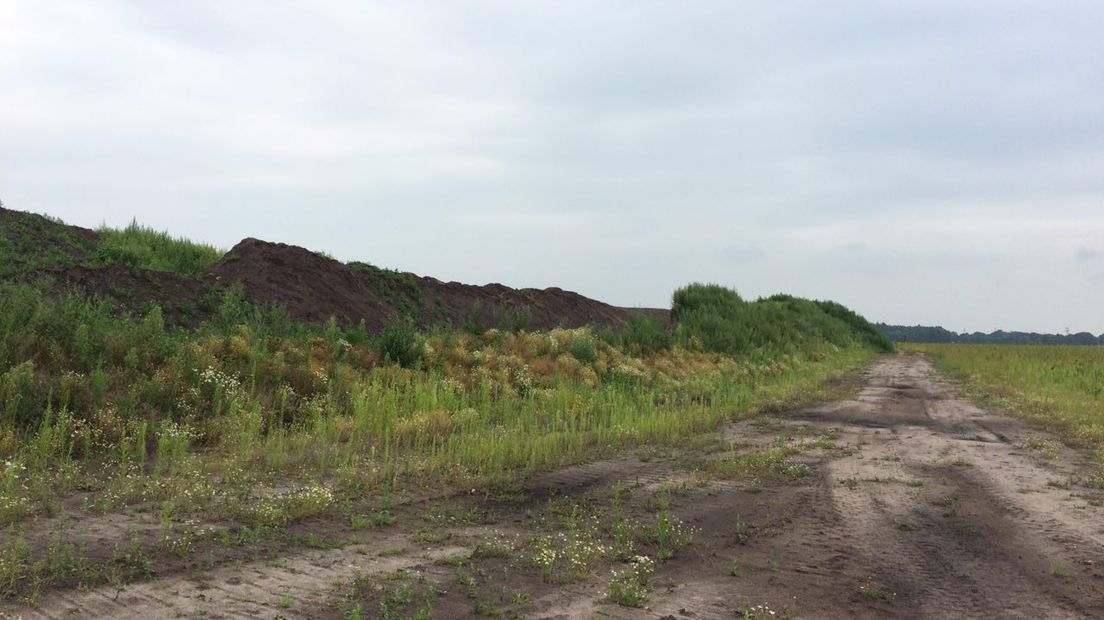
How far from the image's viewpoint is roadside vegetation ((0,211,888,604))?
528 cm

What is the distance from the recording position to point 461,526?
5824 millimetres

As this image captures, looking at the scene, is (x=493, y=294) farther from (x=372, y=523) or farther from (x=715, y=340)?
(x=372, y=523)

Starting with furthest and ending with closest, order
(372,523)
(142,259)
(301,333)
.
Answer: (142,259) < (301,333) < (372,523)

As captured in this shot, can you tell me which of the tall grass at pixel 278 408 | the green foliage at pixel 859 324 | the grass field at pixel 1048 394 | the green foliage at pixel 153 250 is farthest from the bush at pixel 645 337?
the green foliage at pixel 859 324

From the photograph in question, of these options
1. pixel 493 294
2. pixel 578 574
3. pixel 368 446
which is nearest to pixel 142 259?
pixel 493 294

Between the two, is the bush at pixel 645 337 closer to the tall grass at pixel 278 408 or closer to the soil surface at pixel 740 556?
the tall grass at pixel 278 408

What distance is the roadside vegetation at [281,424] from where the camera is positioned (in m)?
5.28

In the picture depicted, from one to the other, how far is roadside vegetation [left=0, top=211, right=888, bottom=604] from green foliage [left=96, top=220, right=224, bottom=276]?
10.6 ft

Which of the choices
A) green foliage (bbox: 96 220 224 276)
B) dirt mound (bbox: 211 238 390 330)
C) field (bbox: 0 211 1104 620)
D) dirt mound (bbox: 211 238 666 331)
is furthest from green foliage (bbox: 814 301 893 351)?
green foliage (bbox: 96 220 224 276)

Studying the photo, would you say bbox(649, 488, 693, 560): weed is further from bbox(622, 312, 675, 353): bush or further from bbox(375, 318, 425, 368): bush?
bbox(622, 312, 675, 353): bush

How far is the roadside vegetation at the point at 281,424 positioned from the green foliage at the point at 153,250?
3234 millimetres

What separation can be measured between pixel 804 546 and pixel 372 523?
137 inches

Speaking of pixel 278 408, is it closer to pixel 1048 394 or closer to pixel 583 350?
pixel 583 350

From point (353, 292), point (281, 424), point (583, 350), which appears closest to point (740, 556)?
point (281, 424)
